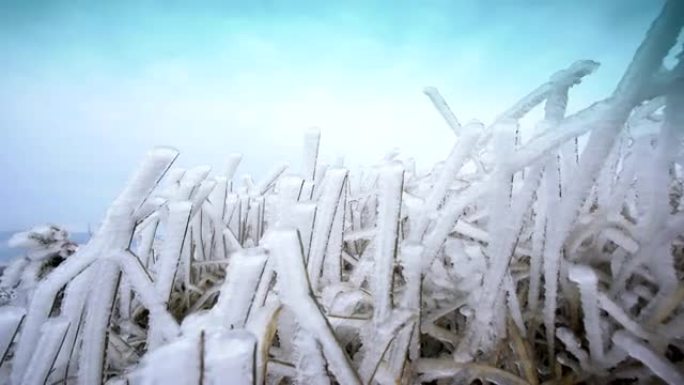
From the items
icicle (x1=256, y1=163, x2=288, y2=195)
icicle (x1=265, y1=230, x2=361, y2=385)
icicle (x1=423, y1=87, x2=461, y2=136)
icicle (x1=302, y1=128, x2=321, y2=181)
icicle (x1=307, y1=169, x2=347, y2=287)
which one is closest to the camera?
icicle (x1=265, y1=230, x2=361, y2=385)

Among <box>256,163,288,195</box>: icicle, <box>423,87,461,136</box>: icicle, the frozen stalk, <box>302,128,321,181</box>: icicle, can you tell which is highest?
<box>423,87,461,136</box>: icicle

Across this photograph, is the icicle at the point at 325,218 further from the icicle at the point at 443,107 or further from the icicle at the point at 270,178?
the icicle at the point at 270,178

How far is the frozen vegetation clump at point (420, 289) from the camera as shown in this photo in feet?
1.03

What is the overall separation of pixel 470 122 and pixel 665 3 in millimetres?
207

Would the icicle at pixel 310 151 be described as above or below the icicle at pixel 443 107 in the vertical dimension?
below

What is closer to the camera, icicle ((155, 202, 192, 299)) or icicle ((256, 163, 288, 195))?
icicle ((155, 202, 192, 299))

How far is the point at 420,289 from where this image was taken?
41 centimetres

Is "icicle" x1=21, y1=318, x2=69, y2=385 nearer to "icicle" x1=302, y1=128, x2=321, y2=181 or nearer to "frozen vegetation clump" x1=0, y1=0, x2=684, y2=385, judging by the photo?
"frozen vegetation clump" x1=0, y1=0, x2=684, y2=385

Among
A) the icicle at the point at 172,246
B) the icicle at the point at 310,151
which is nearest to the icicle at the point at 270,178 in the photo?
the icicle at the point at 310,151

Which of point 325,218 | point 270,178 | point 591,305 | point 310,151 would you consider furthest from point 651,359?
point 270,178

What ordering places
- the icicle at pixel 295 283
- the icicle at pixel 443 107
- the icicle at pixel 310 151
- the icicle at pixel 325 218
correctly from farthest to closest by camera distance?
the icicle at pixel 443 107 → the icicle at pixel 310 151 → the icicle at pixel 325 218 → the icicle at pixel 295 283

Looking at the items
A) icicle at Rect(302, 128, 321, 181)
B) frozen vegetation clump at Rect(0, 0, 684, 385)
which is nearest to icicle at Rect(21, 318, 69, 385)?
frozen vegetation clump at Rect(0, 0, 684, 385)

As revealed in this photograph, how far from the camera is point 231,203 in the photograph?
875 millimetres

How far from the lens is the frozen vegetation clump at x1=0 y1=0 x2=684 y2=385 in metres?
0.31
